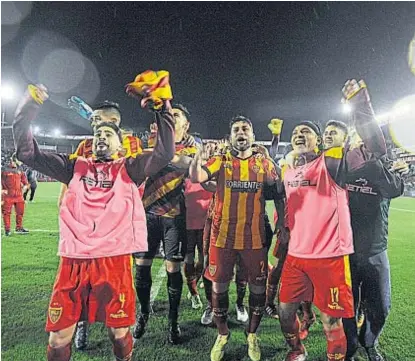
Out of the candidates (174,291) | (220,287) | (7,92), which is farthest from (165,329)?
(7,92)

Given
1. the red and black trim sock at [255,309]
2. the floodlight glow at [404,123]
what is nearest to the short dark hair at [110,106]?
the red and black trim sock at [255,309]

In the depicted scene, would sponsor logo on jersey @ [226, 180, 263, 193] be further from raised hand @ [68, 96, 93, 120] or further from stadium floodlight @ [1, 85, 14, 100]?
stadium floodlight @ [1, 85, 14, 100]

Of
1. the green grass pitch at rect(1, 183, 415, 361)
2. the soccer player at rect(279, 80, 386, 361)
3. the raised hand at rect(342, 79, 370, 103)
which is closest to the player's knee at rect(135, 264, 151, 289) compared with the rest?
the green grass pitch at rect(1, 183, 415, 361)

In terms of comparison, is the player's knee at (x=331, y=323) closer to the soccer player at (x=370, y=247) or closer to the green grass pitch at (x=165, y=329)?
the soccer player at (x=370, y=247)

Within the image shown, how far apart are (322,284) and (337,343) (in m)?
0.29

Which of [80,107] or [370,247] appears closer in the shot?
[370,247]

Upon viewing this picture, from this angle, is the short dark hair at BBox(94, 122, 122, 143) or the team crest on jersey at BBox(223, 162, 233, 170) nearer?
the short dark hair at BBox(94, 122, 122, 143)

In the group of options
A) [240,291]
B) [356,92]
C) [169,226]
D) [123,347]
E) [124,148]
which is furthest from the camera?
[240,291]

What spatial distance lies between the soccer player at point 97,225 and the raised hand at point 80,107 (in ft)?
1.09

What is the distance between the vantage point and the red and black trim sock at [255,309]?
2223 millimetres

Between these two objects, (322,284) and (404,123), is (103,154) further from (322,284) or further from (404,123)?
(404,123)

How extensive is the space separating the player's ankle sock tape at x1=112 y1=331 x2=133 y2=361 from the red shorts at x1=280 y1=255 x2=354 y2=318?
0.79 metres

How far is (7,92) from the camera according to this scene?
7.18 feet

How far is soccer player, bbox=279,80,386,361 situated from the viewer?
6.53ft
